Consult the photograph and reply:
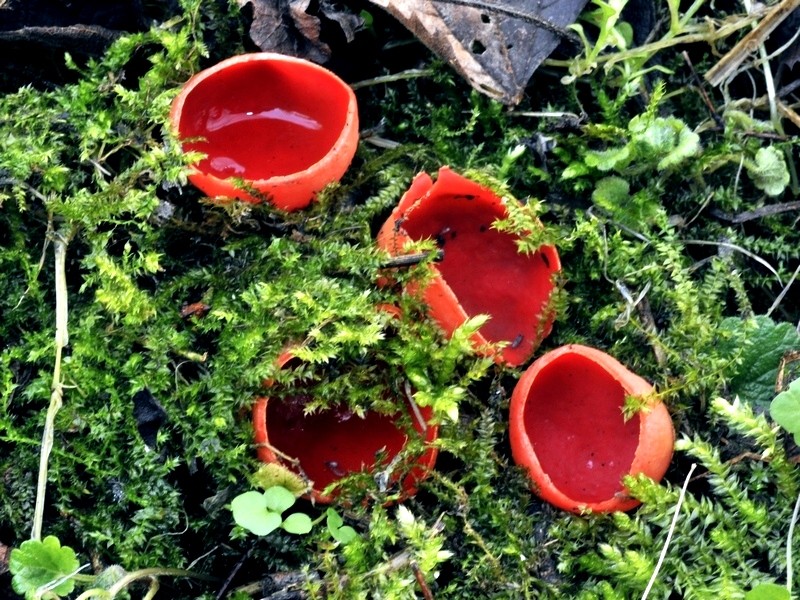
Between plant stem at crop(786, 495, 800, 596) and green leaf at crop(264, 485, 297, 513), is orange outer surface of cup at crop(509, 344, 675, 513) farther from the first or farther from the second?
green leaf at crop(264, 485, 297, 513)

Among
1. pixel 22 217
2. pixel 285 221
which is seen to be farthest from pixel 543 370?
pixel 22 217

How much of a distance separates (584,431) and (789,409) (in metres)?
0.49

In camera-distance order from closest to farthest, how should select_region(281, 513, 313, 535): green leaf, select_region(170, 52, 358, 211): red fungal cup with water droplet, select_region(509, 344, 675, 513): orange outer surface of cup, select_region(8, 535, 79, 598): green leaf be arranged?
1. select_region(8, 535, 79, 598): green leaf
2. select_region(281, 513, 313, 535): green leaf
3. select_region(509, 344, 675, 513): orange outer surface of cup
4. select_region(170, 52, 358, 211): red fungal cup with water droplet

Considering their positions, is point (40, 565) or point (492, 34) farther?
point (492, 34)

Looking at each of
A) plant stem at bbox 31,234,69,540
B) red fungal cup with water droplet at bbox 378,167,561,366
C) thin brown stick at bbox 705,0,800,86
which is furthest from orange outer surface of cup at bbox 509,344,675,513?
plant stem at bbox 31,234,69,540

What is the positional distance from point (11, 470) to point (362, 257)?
971 millimetres

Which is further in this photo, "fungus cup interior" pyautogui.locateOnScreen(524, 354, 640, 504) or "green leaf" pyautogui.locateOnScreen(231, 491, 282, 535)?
"fungus cup interior" pyautogui.locateOnScreen(524, 354, 640, 504)

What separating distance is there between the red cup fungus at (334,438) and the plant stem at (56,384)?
0.47 metres

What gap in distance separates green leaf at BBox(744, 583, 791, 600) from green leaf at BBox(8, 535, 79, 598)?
141 cm

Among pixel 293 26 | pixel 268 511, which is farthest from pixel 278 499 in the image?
pixel 293 26

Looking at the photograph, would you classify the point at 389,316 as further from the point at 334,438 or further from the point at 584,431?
the point at 584,431

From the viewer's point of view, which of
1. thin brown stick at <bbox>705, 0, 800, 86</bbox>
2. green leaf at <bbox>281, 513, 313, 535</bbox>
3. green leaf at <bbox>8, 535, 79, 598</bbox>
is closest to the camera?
green leaf at <bbox>8, 535, 79, 598</bbox>

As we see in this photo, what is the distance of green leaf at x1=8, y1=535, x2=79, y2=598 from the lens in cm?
173

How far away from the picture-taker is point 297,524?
6.11ft
